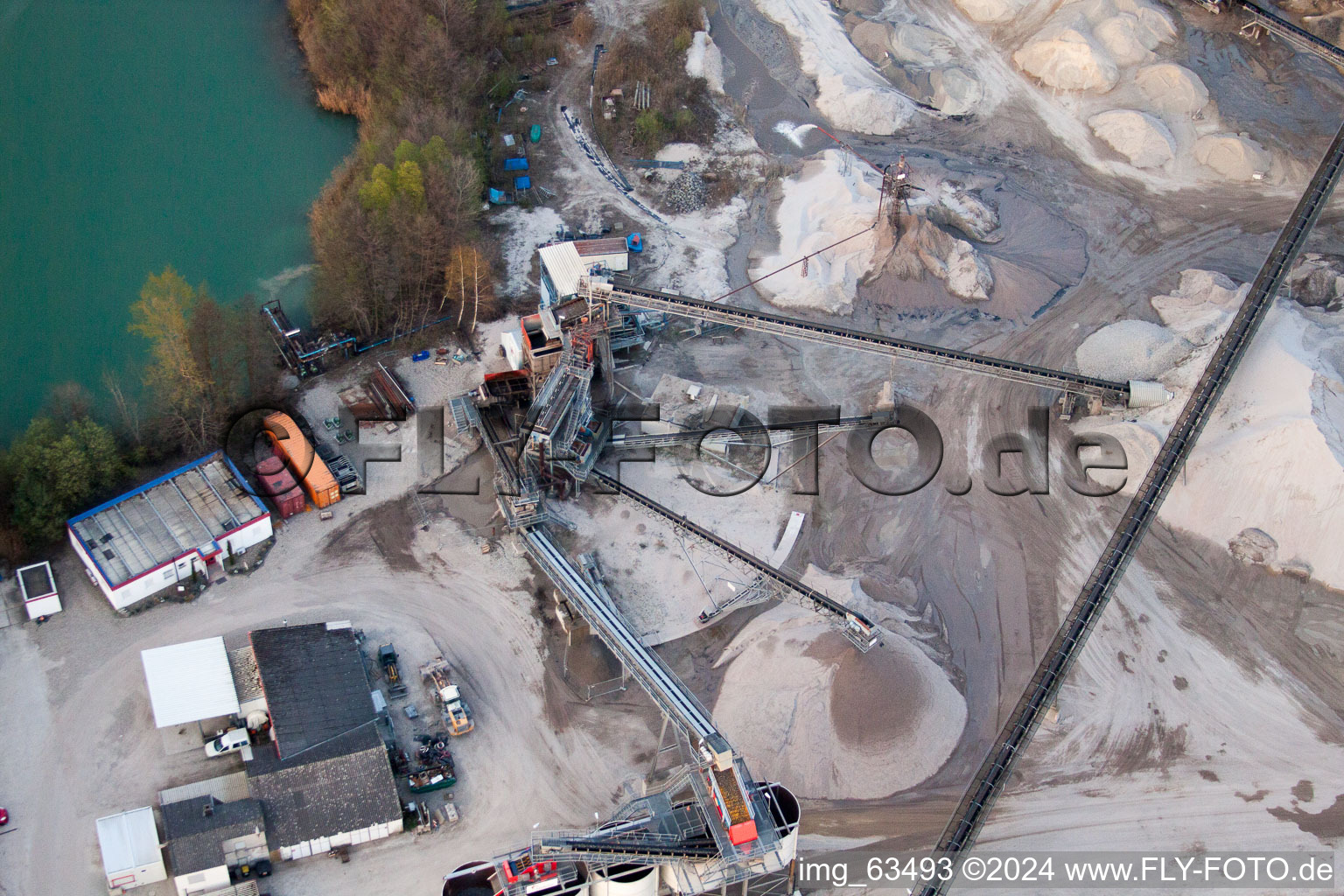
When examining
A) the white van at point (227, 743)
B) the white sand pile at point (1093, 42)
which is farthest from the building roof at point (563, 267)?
the white sand pile at point (1093, 42)

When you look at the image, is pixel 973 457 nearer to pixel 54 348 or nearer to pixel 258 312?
pixel 258 312

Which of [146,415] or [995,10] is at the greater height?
[995,10]

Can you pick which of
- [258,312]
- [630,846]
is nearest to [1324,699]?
[630,846]

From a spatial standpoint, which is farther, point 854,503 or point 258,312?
point 258,312

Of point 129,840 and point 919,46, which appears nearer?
point 129,840

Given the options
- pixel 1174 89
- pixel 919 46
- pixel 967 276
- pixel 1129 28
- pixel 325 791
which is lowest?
pixel 325 791

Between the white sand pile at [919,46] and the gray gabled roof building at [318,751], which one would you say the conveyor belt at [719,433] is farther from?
the white sand pile at [919,46]

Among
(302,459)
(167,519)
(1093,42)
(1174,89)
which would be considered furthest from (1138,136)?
(167,519)

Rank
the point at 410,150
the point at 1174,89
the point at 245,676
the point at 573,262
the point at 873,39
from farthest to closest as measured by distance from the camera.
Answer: the point at 873,39
the point at 1174,89
the point at 410,150
the point at 573,262
the point at 245,676

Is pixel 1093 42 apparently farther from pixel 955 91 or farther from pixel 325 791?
pixel 325 791
